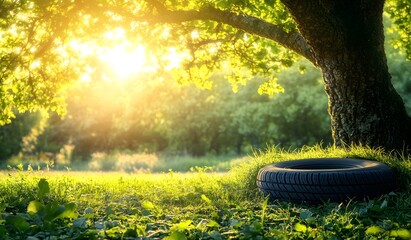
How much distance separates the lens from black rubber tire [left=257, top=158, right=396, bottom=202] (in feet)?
18.7

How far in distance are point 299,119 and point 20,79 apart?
59.0 ft

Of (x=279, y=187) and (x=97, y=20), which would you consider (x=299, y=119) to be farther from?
(x=279, y=187)

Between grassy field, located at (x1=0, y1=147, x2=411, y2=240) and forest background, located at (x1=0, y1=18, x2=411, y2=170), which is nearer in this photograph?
grassy field, located at (x1=0, y1=147, x2=411, y2=240)

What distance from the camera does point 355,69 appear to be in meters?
7.52

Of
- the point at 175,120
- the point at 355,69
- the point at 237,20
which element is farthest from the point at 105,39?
the point at 175,120

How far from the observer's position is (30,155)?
2642 cm

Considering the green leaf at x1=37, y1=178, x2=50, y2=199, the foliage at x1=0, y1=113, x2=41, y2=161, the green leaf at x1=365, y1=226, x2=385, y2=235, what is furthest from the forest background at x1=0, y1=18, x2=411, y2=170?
the green leaf at x1=365, y1=226, x2=385, y2=235

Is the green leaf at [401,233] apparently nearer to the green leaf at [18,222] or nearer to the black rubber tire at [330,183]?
the black rubber tire at [330,183]

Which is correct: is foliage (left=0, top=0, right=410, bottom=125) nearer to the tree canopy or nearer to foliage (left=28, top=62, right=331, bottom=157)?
the tree canopy

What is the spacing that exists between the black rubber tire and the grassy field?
0.11 meters

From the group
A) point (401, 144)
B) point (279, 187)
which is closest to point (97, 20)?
point (279, 187)

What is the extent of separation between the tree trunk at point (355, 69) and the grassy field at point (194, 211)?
0.58 metres

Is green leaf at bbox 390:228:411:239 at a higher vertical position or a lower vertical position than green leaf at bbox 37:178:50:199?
lower

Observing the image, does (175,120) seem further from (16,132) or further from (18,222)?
(18,222)
